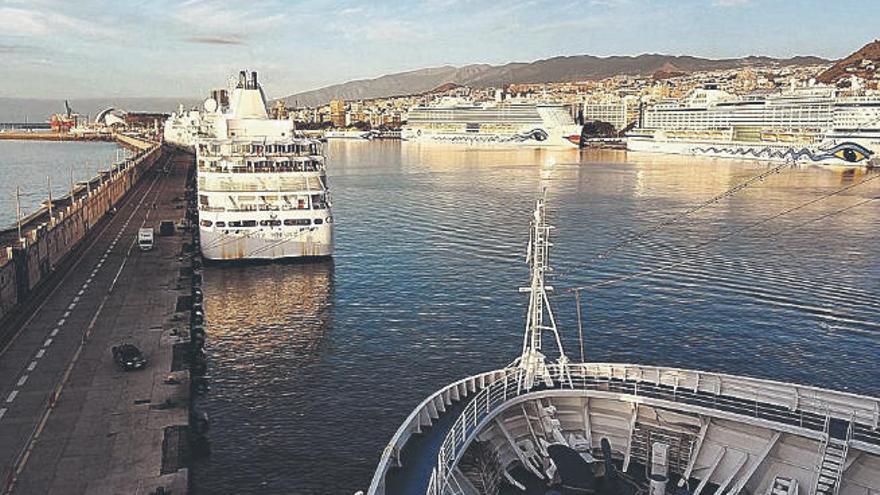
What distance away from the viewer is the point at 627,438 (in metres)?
16.3

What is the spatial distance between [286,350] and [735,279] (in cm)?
2548

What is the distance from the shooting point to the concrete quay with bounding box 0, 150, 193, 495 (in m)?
16.2

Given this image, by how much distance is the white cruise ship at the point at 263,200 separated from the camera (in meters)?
42.9

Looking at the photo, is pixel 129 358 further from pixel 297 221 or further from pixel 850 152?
pixel 850 152

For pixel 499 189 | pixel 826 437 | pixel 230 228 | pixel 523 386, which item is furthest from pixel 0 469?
pixel 499 189

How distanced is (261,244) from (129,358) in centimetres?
2088

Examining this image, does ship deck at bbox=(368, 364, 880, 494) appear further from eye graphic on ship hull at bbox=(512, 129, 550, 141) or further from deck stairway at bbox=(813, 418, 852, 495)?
eye graphic on ship hull at bbox=(512, 129, 550, 141)

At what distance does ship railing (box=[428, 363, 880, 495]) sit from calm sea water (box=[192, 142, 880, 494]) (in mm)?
5431

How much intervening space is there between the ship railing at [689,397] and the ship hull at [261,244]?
27838 mm

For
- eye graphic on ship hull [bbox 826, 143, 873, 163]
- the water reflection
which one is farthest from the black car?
eye graphic on ship hull [bbox 826, 143, 873, 163]

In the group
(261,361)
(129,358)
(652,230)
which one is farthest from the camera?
(652,230)

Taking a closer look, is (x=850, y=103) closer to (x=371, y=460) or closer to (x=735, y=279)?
(x=735, y=279)

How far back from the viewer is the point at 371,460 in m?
20.4

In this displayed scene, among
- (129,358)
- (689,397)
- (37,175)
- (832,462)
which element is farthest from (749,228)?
(37,175)
